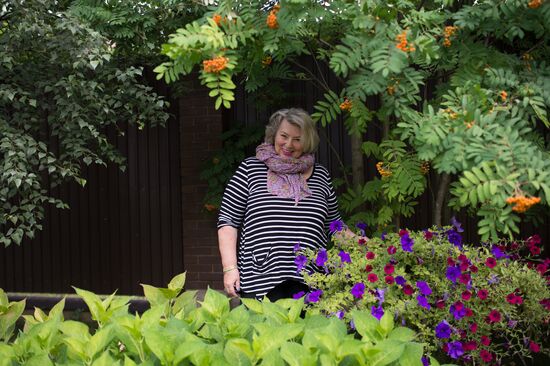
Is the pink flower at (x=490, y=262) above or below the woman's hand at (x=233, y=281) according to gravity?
above

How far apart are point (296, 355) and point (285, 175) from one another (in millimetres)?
2239

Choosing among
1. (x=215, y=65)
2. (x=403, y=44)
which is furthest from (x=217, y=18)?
(x=403, y=44)

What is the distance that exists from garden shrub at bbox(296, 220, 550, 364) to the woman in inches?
4.8

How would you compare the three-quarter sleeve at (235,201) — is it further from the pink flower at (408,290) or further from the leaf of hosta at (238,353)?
the leaf of hosta at (238,353)

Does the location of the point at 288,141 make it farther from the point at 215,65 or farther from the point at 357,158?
the point at 357,158

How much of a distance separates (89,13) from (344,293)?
3004 millimetres

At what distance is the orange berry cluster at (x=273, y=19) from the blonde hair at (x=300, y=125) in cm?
67

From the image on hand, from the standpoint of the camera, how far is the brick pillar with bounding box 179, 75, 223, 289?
279 inches

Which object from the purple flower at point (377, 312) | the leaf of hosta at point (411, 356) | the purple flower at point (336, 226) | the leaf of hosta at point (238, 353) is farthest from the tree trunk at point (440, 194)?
the leaf of hosta at point (238, 353)

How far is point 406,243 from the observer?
3.62m

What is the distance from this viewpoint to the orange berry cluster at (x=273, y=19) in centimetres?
321

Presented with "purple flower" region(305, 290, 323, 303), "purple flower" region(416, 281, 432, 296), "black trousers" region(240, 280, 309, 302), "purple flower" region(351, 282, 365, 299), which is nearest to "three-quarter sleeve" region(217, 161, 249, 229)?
"black trousers" region(240, 280, 309, 302)

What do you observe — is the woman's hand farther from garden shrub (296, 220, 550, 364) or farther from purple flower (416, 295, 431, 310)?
purple flower (416, 295, 431, 310)

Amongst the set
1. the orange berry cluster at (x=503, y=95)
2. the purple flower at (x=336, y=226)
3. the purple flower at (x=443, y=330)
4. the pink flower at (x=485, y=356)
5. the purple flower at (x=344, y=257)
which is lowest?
the pink flower at (x=485, y=356)
